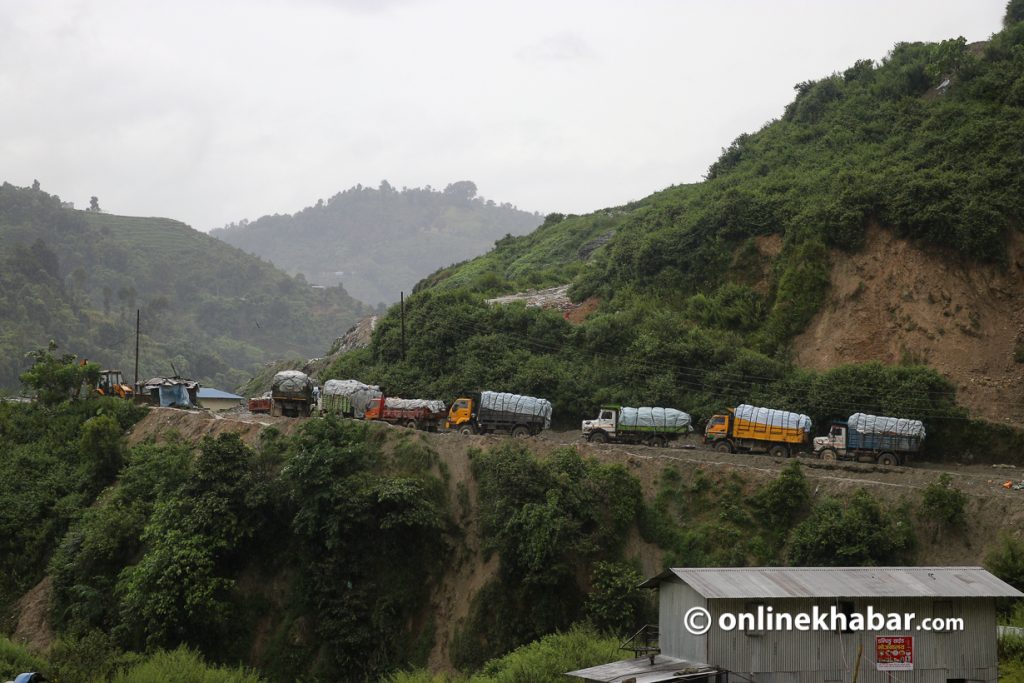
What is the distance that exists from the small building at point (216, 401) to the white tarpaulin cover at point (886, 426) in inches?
1543

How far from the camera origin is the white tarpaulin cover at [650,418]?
40.7 metres

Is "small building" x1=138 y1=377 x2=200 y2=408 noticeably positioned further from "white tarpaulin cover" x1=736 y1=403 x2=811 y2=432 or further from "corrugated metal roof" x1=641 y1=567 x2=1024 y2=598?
"corrugated metal roof" x1=641 y1=567 x2=1024 y2=598

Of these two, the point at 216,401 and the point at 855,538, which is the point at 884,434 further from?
the point at 216,401

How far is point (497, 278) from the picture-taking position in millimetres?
71500

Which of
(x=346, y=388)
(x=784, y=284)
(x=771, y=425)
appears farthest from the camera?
(x=784, y=284)

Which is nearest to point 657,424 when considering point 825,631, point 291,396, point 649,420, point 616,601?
point 649,420

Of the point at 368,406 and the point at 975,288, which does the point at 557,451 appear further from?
the point at 975,288

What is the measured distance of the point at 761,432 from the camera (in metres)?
38.7

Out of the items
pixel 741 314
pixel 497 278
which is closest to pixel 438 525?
pixel 741 314

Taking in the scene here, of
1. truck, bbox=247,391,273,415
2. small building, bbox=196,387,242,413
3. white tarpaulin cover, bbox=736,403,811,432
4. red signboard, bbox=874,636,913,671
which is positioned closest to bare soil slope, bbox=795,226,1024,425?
white tarpaulin cover, bbox=736,403,811,432

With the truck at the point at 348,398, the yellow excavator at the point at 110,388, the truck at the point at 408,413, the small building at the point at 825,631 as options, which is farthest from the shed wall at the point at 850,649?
the yellow excavator at the point at 110,388

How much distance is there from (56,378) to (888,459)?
129ft

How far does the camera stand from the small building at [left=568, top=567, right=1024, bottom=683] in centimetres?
2244

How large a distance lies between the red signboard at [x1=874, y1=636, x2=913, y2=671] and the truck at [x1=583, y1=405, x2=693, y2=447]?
59.9ft
